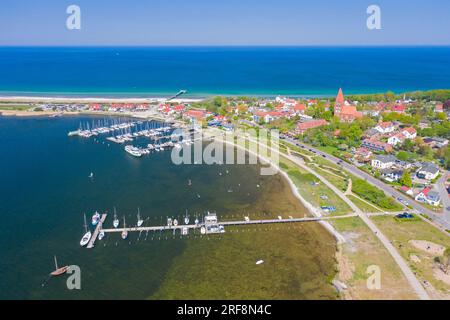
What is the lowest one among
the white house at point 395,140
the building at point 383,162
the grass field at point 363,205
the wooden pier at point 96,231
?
the wooden pier at point 96,231

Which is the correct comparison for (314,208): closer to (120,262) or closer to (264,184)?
(264,184)

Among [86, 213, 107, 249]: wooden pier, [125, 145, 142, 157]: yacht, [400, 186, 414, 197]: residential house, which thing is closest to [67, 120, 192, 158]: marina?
[125, 145, 142, 157]: yacht

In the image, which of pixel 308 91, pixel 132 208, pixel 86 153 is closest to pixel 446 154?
pixel 132 208

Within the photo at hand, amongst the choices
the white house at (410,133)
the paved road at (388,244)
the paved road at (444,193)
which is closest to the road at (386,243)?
the paved road at (388,244)

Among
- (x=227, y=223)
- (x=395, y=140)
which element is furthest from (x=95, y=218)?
(x=395, y=140)

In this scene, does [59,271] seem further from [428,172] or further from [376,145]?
[376,145]

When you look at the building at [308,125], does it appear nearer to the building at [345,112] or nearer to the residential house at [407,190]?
the building at [345,112]

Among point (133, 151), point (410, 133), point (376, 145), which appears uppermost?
point (410, 133)
